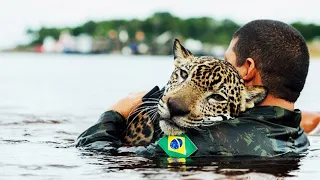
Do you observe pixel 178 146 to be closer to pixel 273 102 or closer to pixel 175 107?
pixel 175 107

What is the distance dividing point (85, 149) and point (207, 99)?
2.10 meters

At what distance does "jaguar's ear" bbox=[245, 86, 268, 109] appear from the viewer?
9133mm

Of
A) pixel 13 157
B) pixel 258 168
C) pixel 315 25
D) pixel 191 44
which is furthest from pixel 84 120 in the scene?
pixel 191 44

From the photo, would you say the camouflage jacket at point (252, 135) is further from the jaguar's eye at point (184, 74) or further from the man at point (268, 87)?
the jaguar's eye at point (184, 74)

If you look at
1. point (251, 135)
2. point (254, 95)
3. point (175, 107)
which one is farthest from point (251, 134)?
point (175, 107)

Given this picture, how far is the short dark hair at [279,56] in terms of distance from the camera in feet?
31.0

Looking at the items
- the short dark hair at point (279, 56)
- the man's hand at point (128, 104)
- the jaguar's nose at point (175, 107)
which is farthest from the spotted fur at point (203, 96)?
the man's hand at point (128, 104)

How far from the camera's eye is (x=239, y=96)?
30.0 ft

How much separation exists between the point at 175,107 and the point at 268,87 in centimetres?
129

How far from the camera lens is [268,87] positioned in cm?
951

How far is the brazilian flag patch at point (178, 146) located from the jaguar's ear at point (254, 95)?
0.68 metres

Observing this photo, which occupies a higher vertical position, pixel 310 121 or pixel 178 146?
pixel 178 146

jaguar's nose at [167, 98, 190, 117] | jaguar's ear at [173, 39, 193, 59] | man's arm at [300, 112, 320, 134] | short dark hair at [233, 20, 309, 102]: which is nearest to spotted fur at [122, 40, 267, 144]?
jaguar's nose at [167, 98, 190, 117]

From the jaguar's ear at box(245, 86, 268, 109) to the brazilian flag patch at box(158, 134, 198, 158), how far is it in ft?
2.25
